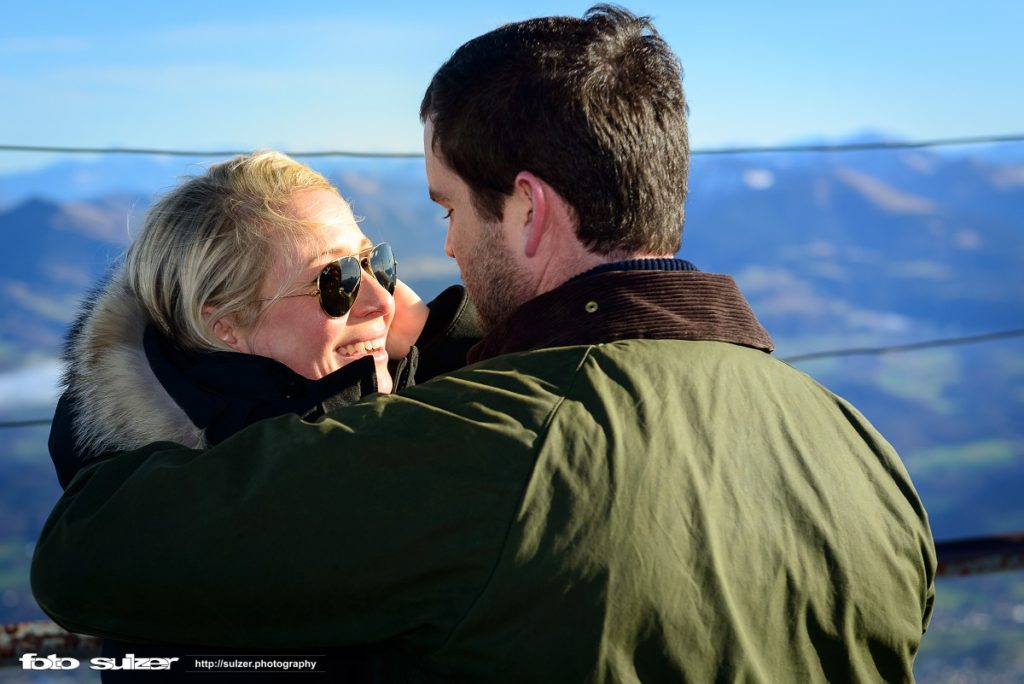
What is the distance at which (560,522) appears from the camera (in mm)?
1028

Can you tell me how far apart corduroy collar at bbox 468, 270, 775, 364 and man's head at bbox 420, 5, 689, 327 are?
121 mm

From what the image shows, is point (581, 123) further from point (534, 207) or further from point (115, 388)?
point (115, 388)

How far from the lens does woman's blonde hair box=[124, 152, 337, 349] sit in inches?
62.3

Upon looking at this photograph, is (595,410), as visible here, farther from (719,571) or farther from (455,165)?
(455,165)

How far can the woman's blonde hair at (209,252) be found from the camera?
1.58 meters

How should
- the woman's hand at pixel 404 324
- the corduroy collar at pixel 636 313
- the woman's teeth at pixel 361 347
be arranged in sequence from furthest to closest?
the woman's hand at pixel 404 324, the woman's teeth at pixel 361 347, the corduroy collar at pixel 636 313

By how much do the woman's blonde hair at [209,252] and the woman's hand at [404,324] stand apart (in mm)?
287

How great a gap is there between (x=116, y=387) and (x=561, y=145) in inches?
26.1

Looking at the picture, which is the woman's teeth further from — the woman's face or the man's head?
the man's head

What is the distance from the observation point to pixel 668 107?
4.52 feet

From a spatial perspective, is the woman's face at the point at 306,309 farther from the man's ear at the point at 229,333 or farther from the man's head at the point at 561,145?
the man's head at the point at 561,145

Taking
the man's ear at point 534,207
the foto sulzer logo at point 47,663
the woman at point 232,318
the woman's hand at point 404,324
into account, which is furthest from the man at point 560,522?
the foto sulzer logo at point 47,663

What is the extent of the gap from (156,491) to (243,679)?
1.07 feet

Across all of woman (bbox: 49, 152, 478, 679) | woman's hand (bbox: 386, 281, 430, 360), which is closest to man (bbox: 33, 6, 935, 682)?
woman (bbox: 49, 152, 478, 679)
